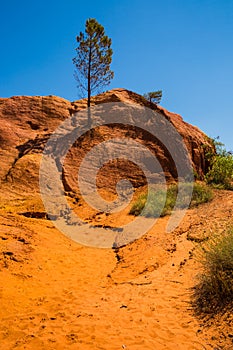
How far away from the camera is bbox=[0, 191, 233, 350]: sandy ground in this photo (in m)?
3.74

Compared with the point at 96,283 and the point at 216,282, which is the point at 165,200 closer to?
the point at 96,283

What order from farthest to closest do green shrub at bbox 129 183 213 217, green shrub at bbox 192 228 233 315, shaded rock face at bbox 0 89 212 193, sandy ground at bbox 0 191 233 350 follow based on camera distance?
shaded rock face at bbox 0 89 212 193, green shrub at bbox 129 183 213 217, green shrub at bbox 192 228 233 315, sandy ground at bbox 0 191 233 350

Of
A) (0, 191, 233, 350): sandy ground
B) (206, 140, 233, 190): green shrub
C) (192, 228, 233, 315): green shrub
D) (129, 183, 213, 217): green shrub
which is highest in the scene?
(206, 140, 233, 190): green shrub

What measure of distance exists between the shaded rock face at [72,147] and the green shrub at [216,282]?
846cm

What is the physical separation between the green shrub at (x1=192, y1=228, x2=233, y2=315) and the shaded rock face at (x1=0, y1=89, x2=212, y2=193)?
8.46 metres

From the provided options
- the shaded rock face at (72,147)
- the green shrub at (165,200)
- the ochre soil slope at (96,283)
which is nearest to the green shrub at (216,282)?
the ochre soil slope at (96,283)

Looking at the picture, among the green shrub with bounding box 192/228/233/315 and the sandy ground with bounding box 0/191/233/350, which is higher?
the green shrub with bounding box 192/228/233/315

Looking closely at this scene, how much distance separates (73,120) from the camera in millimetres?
15422

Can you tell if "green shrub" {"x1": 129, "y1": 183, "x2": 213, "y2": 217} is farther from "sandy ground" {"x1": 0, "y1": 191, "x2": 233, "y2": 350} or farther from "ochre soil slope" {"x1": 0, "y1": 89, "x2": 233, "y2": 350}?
"sandy ground" {"x1": 0, "y1": 191, "x2": 233, "y2": 350}

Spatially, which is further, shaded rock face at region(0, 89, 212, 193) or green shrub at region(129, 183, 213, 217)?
shaded rock face at region(0, 89, 212, 193)

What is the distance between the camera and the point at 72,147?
14.2 metres

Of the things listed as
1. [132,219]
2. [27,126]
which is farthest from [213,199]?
[27,126]

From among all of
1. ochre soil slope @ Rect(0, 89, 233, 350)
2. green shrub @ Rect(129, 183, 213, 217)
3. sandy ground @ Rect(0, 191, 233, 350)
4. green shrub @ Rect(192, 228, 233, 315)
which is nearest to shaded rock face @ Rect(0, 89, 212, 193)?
ochre soil slope @ Rect(0, 89, 233, 350)

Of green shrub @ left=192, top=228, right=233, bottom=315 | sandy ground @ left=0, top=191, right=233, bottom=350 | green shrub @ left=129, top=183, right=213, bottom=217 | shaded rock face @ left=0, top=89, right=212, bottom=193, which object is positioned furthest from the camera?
shaded rock face @ left=0, top=89, right=212, bottom=193
